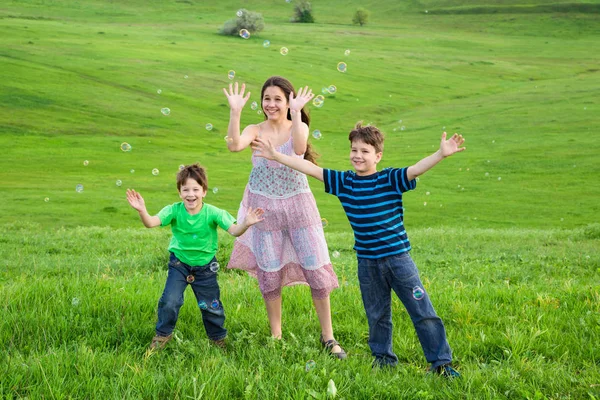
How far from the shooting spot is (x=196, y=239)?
5.75 meters

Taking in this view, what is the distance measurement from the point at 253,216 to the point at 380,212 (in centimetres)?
109

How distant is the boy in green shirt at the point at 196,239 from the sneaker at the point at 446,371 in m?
1.79

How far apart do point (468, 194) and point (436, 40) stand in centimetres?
8301

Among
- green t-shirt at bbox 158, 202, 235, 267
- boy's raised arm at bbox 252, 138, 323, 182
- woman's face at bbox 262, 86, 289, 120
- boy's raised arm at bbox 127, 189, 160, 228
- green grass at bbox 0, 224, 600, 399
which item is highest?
woman's face at bbox 262, 86, 289, 120

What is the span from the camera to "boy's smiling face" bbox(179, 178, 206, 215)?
18.9ft

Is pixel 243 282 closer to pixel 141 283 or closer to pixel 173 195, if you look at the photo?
pixel 141 283

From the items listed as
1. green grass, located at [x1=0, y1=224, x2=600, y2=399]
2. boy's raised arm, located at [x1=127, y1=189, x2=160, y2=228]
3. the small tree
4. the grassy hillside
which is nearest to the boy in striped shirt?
green grass, located at [x1=0, y1=224, x2=600, y2=399]

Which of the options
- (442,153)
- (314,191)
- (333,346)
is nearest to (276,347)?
(333,346)

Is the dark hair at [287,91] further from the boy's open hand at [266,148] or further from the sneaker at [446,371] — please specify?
the sneaker at [446,371]

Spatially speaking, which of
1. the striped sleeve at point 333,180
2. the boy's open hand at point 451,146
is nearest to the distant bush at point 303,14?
the striped sleeve at point 333,180

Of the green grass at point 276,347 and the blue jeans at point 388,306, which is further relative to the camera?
Result: the blue jeans at point 388,306

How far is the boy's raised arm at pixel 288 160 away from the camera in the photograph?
556 cm

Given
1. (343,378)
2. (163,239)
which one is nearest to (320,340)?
(343,378)

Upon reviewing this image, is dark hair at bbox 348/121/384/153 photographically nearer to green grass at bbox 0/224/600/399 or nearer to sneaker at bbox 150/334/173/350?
green grass at bbox 0/224/600/399
